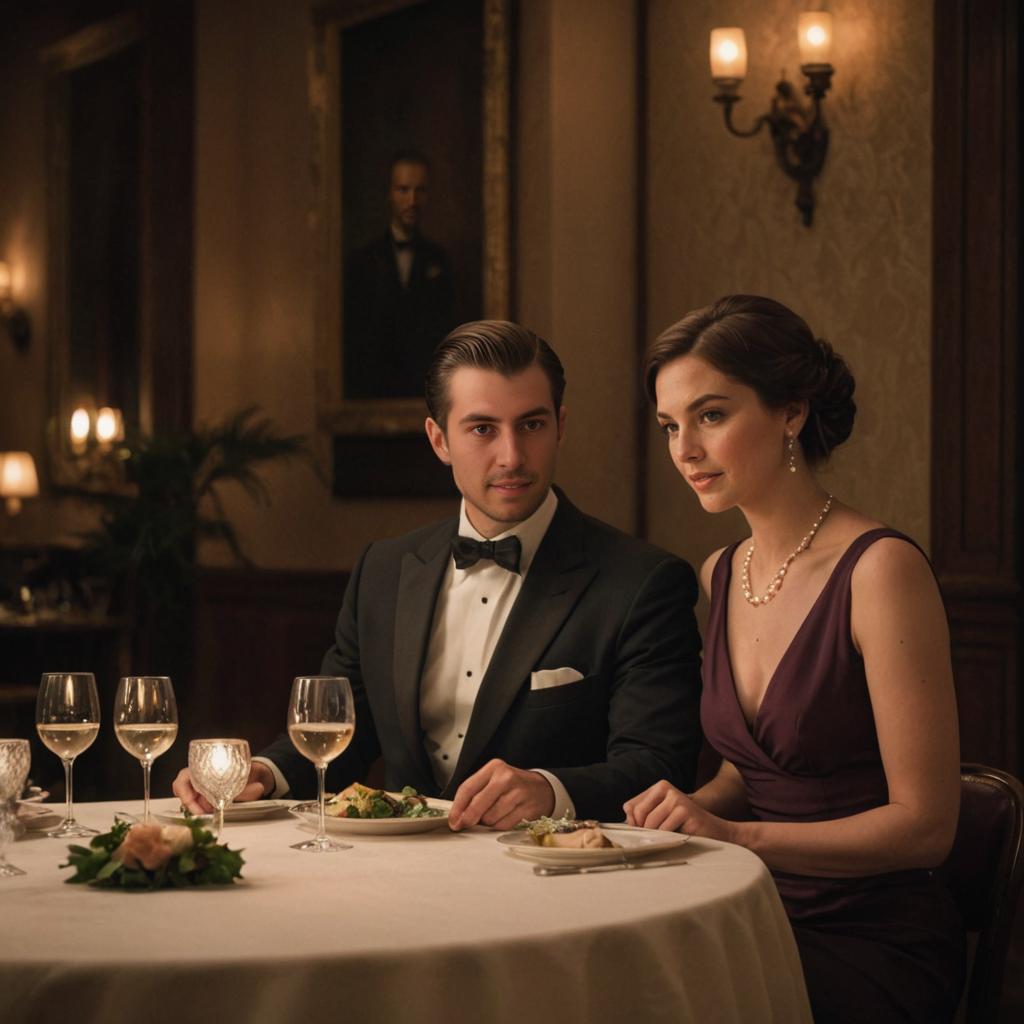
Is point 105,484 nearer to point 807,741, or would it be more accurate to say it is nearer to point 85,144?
point 85,144

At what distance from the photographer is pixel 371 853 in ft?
7.00

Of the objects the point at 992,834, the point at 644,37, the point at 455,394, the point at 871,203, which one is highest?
the point at 644,37

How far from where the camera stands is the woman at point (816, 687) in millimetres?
2307

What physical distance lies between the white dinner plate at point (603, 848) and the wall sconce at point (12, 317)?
8499mm

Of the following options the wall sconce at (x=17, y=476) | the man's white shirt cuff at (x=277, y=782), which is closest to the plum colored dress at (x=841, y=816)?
the man's white shirt cuff at (x=277, y=782)

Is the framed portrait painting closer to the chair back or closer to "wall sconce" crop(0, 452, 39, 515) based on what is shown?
"wall sconce" crop(0, 452, 39, 515)

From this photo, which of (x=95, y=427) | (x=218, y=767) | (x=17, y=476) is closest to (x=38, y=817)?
(x=218, y=767)

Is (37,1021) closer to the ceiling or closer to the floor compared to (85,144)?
closer to the floor

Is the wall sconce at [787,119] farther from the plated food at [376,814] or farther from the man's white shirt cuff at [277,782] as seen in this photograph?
the plated food at [376,814]

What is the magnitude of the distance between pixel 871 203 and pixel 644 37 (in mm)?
1230

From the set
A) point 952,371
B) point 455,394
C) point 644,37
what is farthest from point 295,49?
point 455,394

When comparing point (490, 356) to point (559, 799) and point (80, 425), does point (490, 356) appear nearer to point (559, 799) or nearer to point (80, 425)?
point (559, 799)

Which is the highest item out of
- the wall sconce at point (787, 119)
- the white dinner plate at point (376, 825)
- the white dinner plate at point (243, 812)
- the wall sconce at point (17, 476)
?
the wall sconce at point (787, 119)

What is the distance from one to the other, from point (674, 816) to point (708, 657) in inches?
19.6
